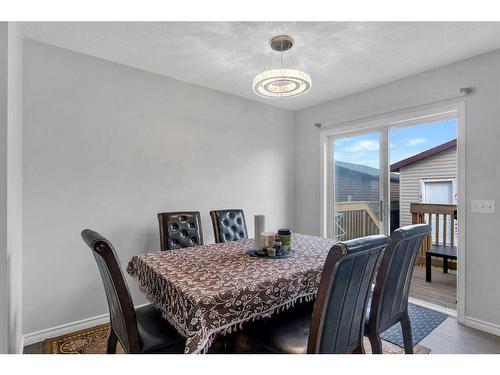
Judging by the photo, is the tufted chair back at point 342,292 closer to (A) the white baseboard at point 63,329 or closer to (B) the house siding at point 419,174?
(A) the white baseboard at point 63,329

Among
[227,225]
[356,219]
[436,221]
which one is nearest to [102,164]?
[227,225]

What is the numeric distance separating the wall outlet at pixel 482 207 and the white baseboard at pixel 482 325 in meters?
0.94

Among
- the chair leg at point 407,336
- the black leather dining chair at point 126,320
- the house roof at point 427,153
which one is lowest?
the chair leg at point 407,336

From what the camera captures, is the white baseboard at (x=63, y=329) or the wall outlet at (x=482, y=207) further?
the wall outlet at (x=482, y=207)

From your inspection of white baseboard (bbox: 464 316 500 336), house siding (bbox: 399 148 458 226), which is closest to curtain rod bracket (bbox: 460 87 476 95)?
house siding (bbox: 399 148 458 226)

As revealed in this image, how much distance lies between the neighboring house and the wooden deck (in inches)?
39.3

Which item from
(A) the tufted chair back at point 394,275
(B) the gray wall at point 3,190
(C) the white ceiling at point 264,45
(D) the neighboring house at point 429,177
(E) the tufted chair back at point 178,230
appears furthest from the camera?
(D) the neighboring house at point 429,177

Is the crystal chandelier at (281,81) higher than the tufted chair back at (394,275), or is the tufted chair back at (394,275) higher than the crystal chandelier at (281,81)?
the crystal chandelier at (281,81)

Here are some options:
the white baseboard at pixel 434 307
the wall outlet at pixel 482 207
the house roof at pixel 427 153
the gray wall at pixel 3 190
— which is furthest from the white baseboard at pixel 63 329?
the house roof at pixel 427 153

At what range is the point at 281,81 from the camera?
1.98m

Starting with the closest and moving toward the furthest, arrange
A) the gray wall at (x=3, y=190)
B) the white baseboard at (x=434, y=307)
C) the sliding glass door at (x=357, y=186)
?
the gray wall at (x=3, y=190)
the white baseboard at (x=434, y=307)
the sliding glass door at (x=357, y=186)

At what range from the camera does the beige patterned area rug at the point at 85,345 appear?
2061mm

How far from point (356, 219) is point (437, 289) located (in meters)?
1.19
